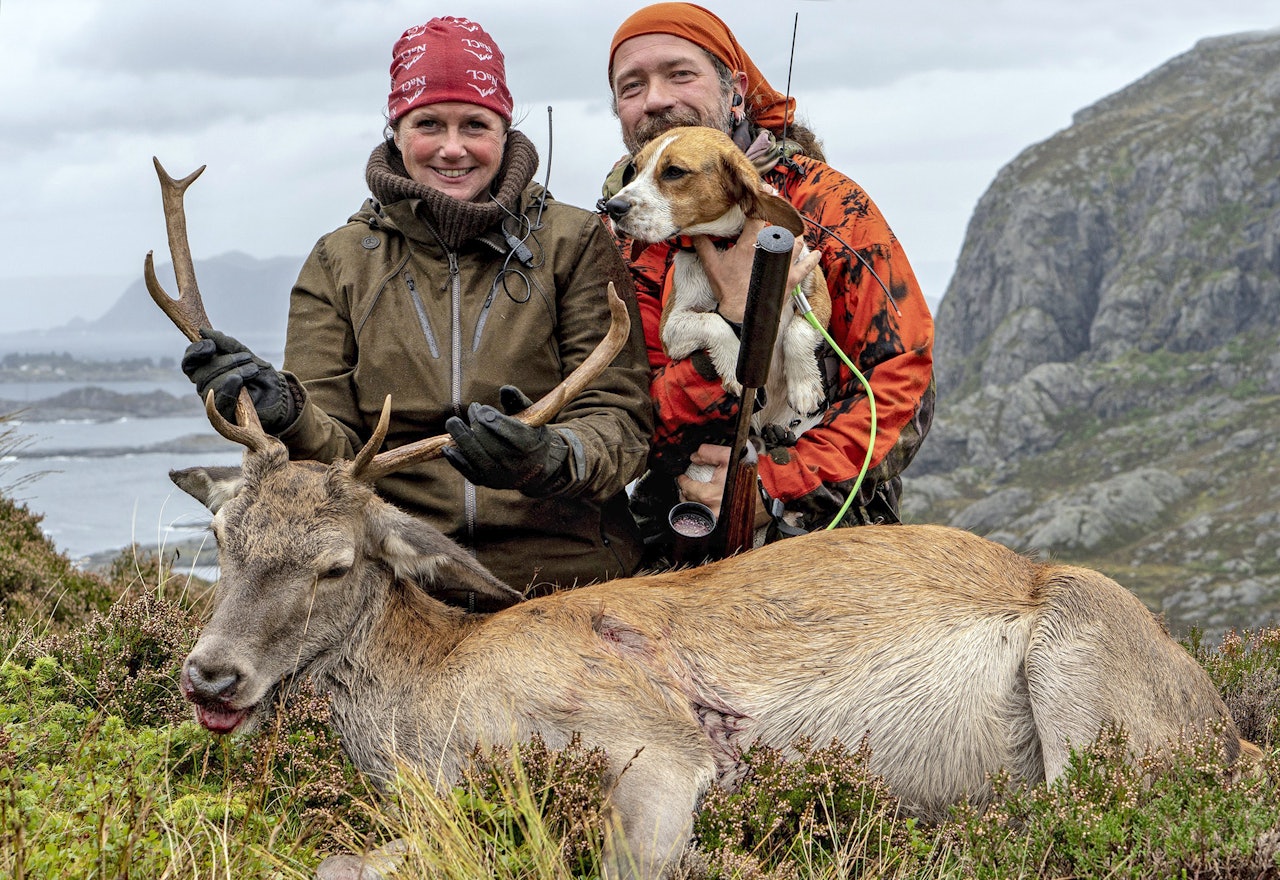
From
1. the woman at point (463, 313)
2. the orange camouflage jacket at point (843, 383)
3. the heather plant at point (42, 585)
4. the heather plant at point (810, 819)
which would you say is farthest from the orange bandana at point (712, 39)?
the heather plant at point (42, 585)

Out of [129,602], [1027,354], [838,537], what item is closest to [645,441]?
[838,537]

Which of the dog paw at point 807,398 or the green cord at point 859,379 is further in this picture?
the dog paw at point 807,398

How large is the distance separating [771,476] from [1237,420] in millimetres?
154195

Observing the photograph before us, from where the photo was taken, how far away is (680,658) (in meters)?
4.75

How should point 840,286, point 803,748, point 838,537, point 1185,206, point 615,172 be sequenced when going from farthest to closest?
point 1185,206
point 615,172
point 840,286
point 838,537
point 803,748

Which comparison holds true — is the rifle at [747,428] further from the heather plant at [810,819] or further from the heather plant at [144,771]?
the heather plant at [144,771]

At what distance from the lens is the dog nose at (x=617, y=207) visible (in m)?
6.25

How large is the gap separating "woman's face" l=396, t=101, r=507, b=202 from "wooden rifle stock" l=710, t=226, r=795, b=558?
1.43m

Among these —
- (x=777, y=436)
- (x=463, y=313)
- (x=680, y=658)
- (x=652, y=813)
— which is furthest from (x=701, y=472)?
(x=652, y=813)

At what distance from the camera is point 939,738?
478 cm

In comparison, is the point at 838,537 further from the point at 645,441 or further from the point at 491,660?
the point at 491,660

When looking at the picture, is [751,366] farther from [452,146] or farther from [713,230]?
[452,146]

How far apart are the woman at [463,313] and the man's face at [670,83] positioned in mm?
876

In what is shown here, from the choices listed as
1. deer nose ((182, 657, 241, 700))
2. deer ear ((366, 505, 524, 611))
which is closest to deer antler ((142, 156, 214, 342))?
deer ear ((366, 505, 524, 611))
